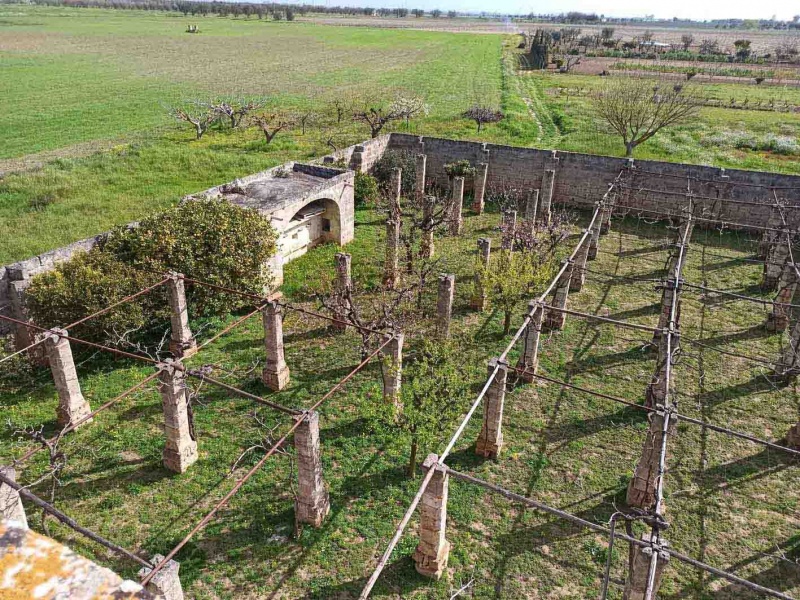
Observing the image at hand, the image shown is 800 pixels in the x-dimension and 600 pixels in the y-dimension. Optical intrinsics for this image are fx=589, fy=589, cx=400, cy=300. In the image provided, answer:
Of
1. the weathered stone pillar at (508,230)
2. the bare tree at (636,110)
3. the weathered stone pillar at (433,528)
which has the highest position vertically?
the bare tree at (636,110)

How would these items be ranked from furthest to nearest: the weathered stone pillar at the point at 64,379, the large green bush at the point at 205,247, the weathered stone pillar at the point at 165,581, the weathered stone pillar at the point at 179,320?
the large green bush at the point at 205,247
the weathered stone pillar at the point at 179,320
the weathered stone pillar at the point at 64,379
the weathered stone pillar at the point at 165,581

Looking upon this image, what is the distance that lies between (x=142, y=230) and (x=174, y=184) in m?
16.8

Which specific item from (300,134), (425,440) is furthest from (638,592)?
(300,134)

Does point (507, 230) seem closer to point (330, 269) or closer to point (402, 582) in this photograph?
point (330, 269)

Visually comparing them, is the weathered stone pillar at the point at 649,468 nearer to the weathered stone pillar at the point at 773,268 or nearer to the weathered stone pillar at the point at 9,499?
the weathered stone pillar at the point at 9,499

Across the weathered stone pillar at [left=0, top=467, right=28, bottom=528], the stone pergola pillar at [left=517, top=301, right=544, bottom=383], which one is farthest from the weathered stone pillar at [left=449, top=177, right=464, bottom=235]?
the weathered stone pillar at [left=0, top=467, right=28, bottom=528]

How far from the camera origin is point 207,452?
1459 cm

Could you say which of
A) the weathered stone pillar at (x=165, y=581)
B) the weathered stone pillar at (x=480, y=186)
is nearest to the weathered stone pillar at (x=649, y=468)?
the weathered stone pillar at (x=165, y=581)

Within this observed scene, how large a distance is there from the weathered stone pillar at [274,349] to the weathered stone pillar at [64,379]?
4743 millimetres

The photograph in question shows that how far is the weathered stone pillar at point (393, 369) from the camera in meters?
14.8

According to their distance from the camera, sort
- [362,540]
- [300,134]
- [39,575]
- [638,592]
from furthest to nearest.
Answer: [300,134], [362,540], [638,592], [39,575]

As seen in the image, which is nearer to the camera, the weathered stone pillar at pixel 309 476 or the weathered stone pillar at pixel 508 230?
the weathered stone pillar at pixel 309 476

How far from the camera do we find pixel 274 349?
54.0 ft

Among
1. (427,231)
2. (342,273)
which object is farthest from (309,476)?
(427,231)
